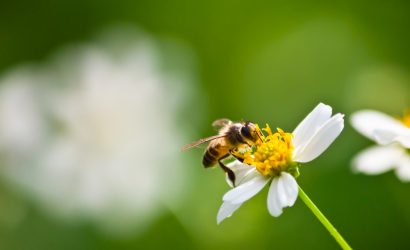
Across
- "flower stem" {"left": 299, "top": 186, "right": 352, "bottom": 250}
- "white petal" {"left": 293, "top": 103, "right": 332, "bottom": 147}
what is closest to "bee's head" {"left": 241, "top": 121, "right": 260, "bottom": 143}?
"white petal" {"left": 293, "top": 103, "right": 332, "bottom": 147}

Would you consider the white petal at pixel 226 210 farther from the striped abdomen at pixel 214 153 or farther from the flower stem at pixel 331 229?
the striped abdomen at pixel 214 153

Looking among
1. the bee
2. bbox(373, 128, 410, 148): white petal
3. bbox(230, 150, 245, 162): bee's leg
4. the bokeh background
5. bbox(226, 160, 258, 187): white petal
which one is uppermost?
the bokeh background

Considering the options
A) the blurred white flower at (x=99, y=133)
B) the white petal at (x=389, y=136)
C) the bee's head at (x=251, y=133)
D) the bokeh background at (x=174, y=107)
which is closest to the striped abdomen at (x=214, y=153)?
the bee's head at (x=251, y=133)

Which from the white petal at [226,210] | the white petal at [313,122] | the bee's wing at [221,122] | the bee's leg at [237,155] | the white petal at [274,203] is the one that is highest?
the bee's wing at [221,122]

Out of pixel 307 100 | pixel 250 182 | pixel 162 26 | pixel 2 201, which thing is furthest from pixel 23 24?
pixel 250 182

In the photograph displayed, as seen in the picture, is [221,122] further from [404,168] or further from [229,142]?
[404,168]

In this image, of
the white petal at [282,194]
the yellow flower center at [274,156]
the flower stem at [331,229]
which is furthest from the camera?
Result: the yellow flower center at [274,156]

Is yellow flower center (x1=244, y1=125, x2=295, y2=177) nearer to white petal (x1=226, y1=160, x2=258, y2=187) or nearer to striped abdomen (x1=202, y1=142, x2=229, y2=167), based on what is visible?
white petal (x1=226, y1=160, x2=258, y2=187)

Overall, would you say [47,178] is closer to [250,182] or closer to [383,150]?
[383,150]
